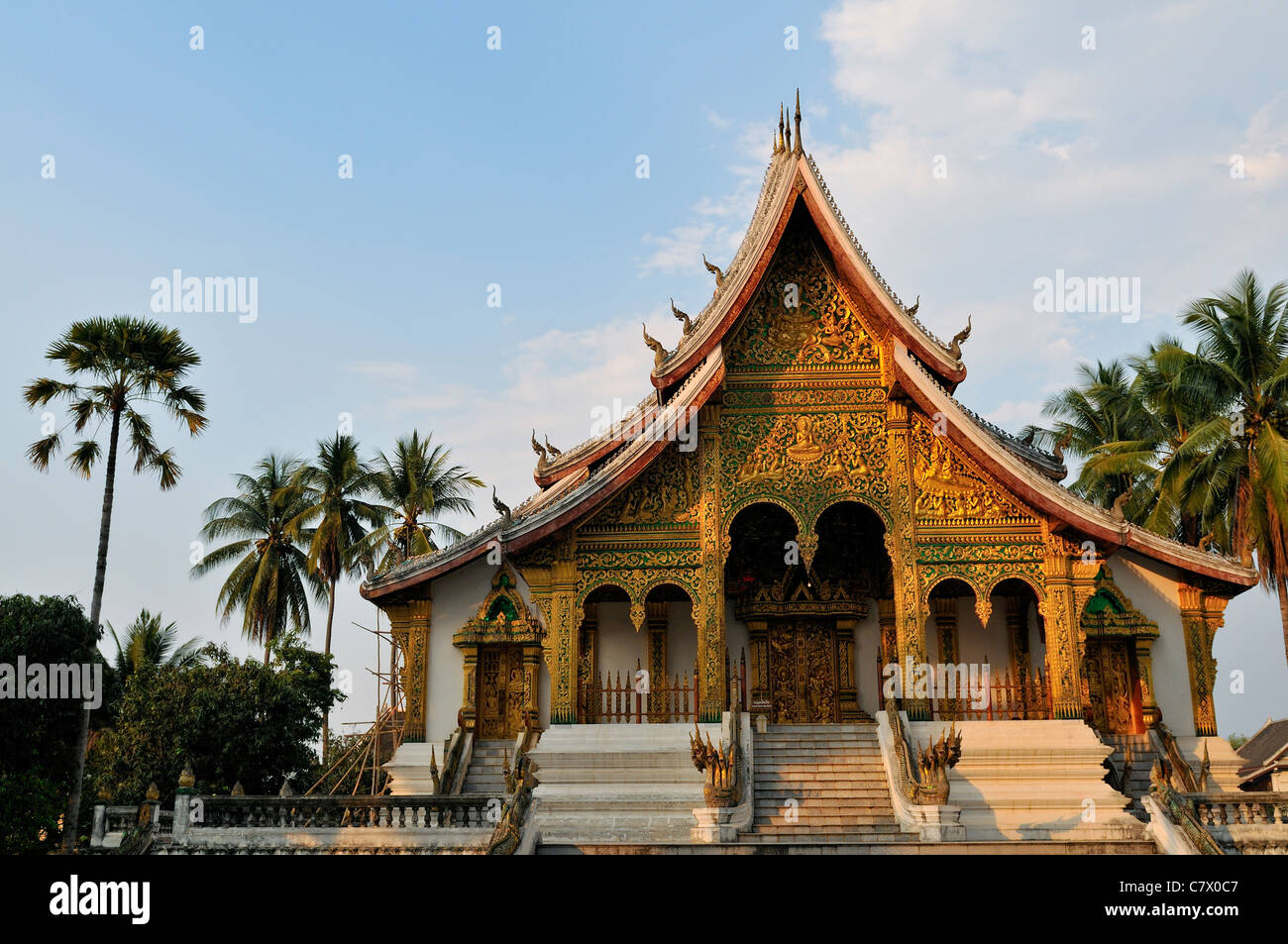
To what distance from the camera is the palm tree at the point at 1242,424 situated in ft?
63.6

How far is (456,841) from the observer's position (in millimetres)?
12250

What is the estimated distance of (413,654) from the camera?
1761 cm

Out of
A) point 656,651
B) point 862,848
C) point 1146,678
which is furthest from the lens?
point 656,651

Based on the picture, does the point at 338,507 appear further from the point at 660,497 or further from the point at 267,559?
the point at 660,497

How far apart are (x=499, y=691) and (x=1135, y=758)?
950cm

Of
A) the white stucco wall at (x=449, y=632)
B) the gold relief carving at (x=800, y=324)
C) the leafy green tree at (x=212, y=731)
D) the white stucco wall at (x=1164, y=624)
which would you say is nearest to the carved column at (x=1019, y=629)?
the white stucco wall at (x=1164, y=624)

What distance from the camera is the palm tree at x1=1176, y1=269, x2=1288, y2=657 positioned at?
63.6 feet

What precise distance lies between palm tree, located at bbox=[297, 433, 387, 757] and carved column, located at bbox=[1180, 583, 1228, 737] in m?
22.1

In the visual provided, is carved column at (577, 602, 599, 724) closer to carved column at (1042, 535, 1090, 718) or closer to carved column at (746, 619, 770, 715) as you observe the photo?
carved column at (746, 619, 770, 715)

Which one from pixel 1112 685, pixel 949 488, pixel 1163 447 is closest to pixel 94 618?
pixel 949 488

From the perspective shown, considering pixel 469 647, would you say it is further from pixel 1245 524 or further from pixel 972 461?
pixel 1245 524

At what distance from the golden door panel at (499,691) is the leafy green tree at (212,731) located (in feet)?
24.7

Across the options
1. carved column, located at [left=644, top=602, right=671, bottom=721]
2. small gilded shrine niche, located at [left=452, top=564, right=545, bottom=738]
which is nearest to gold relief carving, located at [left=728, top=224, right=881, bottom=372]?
carved column, located at [left=644, top=602, right=671, bottom=721]

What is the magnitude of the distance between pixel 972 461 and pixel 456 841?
907 cm
